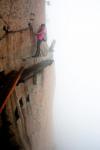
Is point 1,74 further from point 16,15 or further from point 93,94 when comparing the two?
point 93,94

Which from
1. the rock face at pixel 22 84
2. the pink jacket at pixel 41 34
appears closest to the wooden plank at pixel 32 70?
the rock face at pixel 22 84

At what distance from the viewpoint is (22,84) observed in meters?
1.24

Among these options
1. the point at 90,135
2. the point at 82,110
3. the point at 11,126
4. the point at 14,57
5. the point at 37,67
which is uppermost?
the point at 14,57

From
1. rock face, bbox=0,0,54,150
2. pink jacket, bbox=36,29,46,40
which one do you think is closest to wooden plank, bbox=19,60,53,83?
rock face, bbox=0,0,54,150

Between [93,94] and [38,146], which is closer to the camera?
[38,146]

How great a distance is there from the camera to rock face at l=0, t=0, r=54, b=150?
3.52ft

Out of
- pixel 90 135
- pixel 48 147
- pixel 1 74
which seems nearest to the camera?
pixel 1 74

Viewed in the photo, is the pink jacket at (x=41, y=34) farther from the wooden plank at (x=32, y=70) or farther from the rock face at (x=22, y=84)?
the wooden plank at (x=32, y=70)

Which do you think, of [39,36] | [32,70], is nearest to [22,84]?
[32,70]

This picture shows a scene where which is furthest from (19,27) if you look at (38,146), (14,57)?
(38,146)

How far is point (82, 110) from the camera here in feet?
8.86

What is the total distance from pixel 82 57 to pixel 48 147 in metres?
1.03

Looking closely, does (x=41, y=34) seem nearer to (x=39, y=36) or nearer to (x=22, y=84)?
(x=39, y=36)

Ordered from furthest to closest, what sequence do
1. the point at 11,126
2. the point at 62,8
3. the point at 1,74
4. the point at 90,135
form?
the point at 90,135 → the point at 62,8 → the point at 11,126 → the point at 1,74
